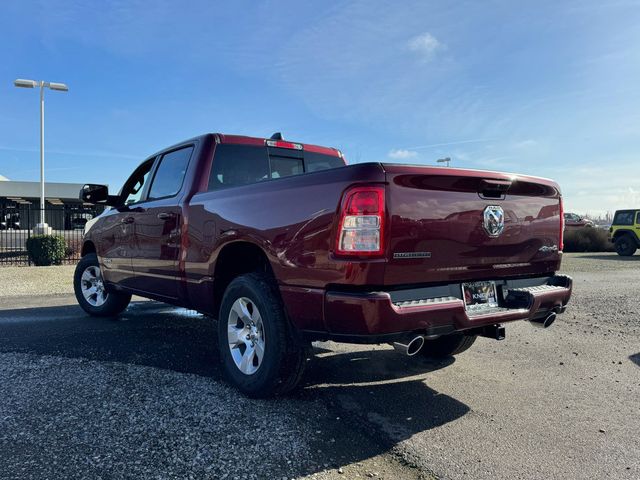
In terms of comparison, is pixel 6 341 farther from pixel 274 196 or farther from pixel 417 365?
pixel 417 365

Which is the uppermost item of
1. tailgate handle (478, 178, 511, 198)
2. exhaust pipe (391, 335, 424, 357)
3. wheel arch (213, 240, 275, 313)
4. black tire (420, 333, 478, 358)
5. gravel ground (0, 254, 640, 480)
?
tailgate handle (478, 178, 511, 198)

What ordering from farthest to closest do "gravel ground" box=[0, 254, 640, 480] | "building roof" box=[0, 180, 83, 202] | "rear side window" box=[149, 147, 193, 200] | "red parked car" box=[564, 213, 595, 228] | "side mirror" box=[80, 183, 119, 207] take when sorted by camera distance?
1. "building roof" box=[0, 180, 83, 202]
2. "red parked car" box=[564, 213, 595, 228]
3. "side mirror" box=[80, 183, 119, 207]
4. "rear side window" box=[149, 147, 193, 200]
5. "gravel ground" box=[0, 254, 640, 480]

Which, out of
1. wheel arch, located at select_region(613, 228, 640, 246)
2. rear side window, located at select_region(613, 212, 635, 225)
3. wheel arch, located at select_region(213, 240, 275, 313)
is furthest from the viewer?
rear side window, located at select_region(613, 212, 635, 225)

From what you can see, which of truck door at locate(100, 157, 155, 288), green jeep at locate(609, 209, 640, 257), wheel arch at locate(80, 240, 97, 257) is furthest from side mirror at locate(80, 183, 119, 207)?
green jeep at locate(609, 209, 640, 257)

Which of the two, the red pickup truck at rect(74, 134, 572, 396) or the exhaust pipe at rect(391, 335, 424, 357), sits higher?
the red pickup truck at rect(74, 134, 572, 396)

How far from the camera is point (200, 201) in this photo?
4.14 metres

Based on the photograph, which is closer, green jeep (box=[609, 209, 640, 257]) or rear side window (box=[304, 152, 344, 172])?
rear side window (box=[304, 152, 344, 172])

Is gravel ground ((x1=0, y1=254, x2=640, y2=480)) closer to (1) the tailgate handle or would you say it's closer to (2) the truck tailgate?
(2) the truck tailgate

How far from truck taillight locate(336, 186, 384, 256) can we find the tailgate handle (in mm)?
878

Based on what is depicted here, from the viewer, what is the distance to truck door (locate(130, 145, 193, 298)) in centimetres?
451

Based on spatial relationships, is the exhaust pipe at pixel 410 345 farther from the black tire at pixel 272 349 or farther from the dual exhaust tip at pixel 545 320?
the dual exhaust tip at pixel 545 320

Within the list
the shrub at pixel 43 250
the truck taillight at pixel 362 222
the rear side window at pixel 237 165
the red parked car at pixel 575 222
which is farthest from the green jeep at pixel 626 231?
the truck taillight at pixel 362 222

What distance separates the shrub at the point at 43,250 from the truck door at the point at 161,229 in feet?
33.7

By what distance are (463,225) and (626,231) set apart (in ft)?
70.3
